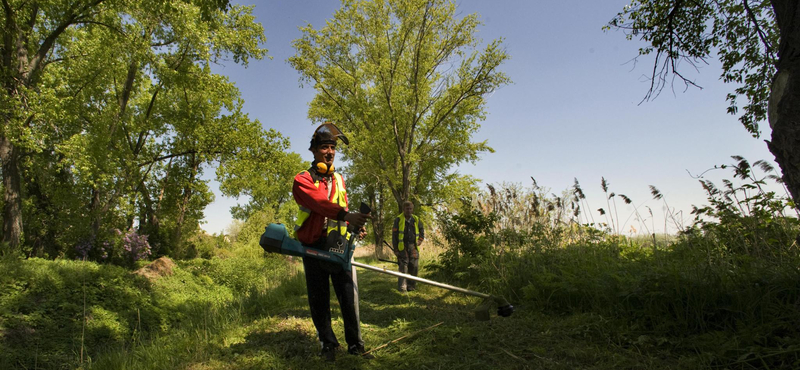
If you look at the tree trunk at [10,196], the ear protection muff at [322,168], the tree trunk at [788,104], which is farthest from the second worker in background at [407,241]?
the tree trunk at [10,196]

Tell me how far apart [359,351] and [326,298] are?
0.61 meters

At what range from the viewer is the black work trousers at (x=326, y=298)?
11.3 ft

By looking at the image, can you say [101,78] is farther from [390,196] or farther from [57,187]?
[390,196]

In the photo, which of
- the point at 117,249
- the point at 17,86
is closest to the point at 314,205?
the point at 17,86

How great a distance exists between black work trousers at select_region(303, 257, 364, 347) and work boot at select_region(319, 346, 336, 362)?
→ 0.06m

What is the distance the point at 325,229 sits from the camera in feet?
11.0

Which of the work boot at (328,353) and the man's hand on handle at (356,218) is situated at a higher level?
the man's hand on handle at (356,218)

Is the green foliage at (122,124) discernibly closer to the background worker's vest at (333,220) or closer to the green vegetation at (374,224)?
the green vegetation at (374,224)

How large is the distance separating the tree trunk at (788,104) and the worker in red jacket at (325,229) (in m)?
3.84

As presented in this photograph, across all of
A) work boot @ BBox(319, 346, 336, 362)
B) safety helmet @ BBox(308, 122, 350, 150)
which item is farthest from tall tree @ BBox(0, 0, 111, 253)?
work boot @ BBox(319, 346, 336, 362)

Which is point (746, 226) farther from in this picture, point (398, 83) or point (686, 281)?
point (398, 83)

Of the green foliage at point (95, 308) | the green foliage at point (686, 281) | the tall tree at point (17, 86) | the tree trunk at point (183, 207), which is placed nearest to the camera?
the green foliage at point (686, 281)

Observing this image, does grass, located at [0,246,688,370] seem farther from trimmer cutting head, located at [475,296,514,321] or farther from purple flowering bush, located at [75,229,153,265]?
purple flowering bush, located at [75,229,153,265]

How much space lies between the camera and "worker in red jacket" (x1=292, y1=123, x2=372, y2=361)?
10.7ft
